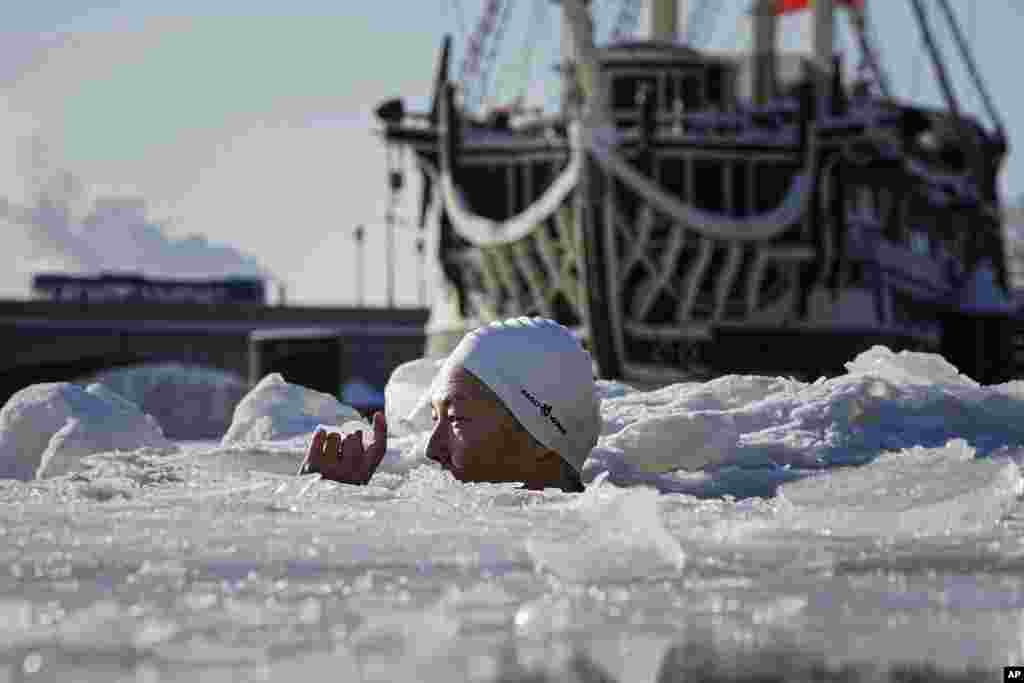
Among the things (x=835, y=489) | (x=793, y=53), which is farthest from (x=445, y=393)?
(x=793, y=53)

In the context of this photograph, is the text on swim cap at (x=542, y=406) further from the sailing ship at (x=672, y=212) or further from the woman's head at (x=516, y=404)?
the sailing ship at (x=672, y=212)

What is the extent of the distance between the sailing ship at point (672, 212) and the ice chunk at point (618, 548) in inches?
1831

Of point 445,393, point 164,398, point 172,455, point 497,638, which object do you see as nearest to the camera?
point 497,638

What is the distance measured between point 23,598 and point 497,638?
110cm

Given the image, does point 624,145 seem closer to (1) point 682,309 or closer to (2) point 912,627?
(1) point 682,309

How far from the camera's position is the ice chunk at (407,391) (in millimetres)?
9500

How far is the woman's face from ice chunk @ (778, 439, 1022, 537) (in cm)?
110

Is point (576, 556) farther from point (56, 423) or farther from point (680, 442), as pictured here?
point (56, 423)

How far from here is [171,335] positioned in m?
85.6

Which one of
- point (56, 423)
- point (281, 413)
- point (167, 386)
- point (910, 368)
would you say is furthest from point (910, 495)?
point (167, 386)

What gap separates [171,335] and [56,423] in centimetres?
7623

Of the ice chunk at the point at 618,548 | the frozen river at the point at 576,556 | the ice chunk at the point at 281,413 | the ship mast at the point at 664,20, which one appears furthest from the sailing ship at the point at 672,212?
the ice chunk at the point at 618,548

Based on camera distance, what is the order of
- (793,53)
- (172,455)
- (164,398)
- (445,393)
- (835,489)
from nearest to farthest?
(835,489) → (445,393) → (172,455) → (793,53) → (164,398)

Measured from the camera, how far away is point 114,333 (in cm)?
8331
